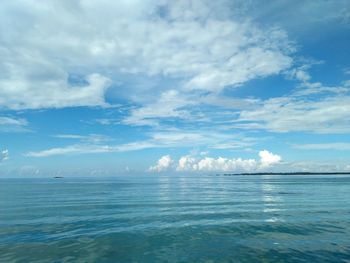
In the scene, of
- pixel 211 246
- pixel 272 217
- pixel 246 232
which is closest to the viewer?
pixel 211 246

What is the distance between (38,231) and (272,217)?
26321 mm

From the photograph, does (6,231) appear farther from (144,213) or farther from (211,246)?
(211,246)

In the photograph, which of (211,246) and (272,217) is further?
(272,217)

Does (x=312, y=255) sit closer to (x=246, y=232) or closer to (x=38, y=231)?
(x=246, y=232)

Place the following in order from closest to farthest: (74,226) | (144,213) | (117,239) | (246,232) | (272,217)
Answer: (117,239) < (246,232) < (74,226) < (272,217) < (144,213)

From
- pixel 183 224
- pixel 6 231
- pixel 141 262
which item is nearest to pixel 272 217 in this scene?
pixel 183 224

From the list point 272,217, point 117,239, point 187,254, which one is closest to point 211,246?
point 187,254

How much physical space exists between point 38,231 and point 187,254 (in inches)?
650

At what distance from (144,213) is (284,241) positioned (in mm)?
21009

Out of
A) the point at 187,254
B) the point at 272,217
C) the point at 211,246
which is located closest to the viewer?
the point at 187,254

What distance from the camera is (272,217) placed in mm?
37250

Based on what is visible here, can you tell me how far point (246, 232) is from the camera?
28875mm

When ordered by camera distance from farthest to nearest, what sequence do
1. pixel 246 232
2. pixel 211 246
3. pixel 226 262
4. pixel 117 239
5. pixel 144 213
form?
pixel 144 213 → pixel 246 232 → pixel 117 239 → pixel 211 246 → pixel 226 262

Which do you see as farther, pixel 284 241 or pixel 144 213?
pixel 144 213
